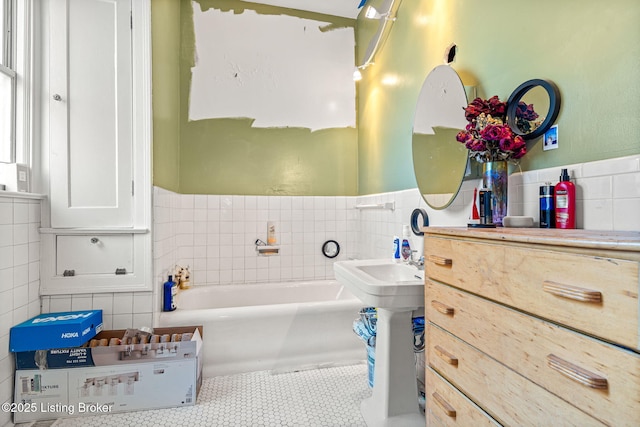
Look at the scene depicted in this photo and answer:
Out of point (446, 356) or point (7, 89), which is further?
point (7, 89)

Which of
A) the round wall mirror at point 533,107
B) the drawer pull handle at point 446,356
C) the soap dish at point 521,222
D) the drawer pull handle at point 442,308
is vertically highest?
the round wall mirror at point 533,107

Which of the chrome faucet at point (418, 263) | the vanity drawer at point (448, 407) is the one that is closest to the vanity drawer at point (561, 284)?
the vanity drawer at point (448, 407)

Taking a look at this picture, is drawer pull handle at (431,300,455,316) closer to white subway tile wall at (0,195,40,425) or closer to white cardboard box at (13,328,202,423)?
white cardboard box at (13,328,202,423)

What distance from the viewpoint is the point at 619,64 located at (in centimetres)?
99

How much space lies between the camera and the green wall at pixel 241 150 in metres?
2.81

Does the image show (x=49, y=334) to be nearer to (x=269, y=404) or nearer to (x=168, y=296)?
(x=168, y=296)

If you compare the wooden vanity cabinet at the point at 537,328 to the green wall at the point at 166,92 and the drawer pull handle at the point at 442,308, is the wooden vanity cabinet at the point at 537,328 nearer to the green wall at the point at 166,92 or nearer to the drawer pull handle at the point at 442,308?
the drawer pull handle at the point at 442,308

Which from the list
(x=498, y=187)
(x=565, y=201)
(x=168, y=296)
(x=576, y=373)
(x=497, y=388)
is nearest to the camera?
(x=576, y=373)

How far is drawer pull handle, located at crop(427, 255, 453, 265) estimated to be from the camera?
116cm

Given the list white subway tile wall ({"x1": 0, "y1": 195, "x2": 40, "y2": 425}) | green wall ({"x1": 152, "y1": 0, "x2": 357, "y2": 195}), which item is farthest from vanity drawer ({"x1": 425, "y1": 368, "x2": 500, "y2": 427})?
green wall ({"x1": 152, "y1": 0, "x2": 357, "y2": 195})

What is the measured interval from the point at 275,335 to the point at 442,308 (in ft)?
4.58

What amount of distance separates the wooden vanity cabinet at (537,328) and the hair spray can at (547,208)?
0.24 metres

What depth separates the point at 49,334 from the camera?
1710 millimetres

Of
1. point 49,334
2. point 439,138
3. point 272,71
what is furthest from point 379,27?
point 49,334
